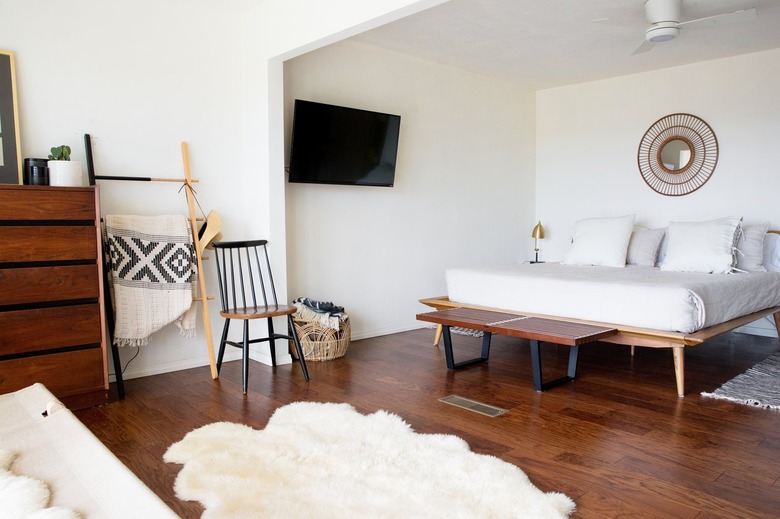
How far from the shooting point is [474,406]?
125 inches

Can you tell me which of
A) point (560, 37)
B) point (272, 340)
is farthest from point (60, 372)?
point (560, 37)

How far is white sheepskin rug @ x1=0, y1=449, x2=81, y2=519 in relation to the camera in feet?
3.95

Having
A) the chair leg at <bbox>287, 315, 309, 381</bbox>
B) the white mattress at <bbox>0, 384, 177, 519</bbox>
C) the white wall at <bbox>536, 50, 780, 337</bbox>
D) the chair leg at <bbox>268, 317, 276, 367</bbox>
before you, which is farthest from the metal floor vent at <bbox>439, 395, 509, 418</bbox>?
the white wall at <bbox>536, 50, 780, 337</bbox>

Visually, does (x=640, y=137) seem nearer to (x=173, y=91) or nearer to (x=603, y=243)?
(x=603, y=243)

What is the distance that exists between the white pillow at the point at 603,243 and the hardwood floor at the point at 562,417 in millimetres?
887

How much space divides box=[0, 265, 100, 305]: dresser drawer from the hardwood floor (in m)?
0.63

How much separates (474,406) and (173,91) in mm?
2747

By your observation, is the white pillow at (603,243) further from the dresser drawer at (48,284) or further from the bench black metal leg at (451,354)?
the dresser drawer at (48,284)

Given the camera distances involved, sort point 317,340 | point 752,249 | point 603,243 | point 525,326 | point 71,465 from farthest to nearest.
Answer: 1. point 603,243
2. point 752,249
3. point 317,340
4. point 525,326
5. point 71,465

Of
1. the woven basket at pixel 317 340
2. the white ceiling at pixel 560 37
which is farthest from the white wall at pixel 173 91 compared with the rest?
the white ceiling at pixel 560 37

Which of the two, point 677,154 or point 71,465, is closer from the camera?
point 71,465

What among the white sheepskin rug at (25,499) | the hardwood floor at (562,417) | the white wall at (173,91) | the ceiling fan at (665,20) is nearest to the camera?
the white sheepskin rug at (25,499)

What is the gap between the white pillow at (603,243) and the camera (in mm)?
5137

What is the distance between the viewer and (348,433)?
271 cm
